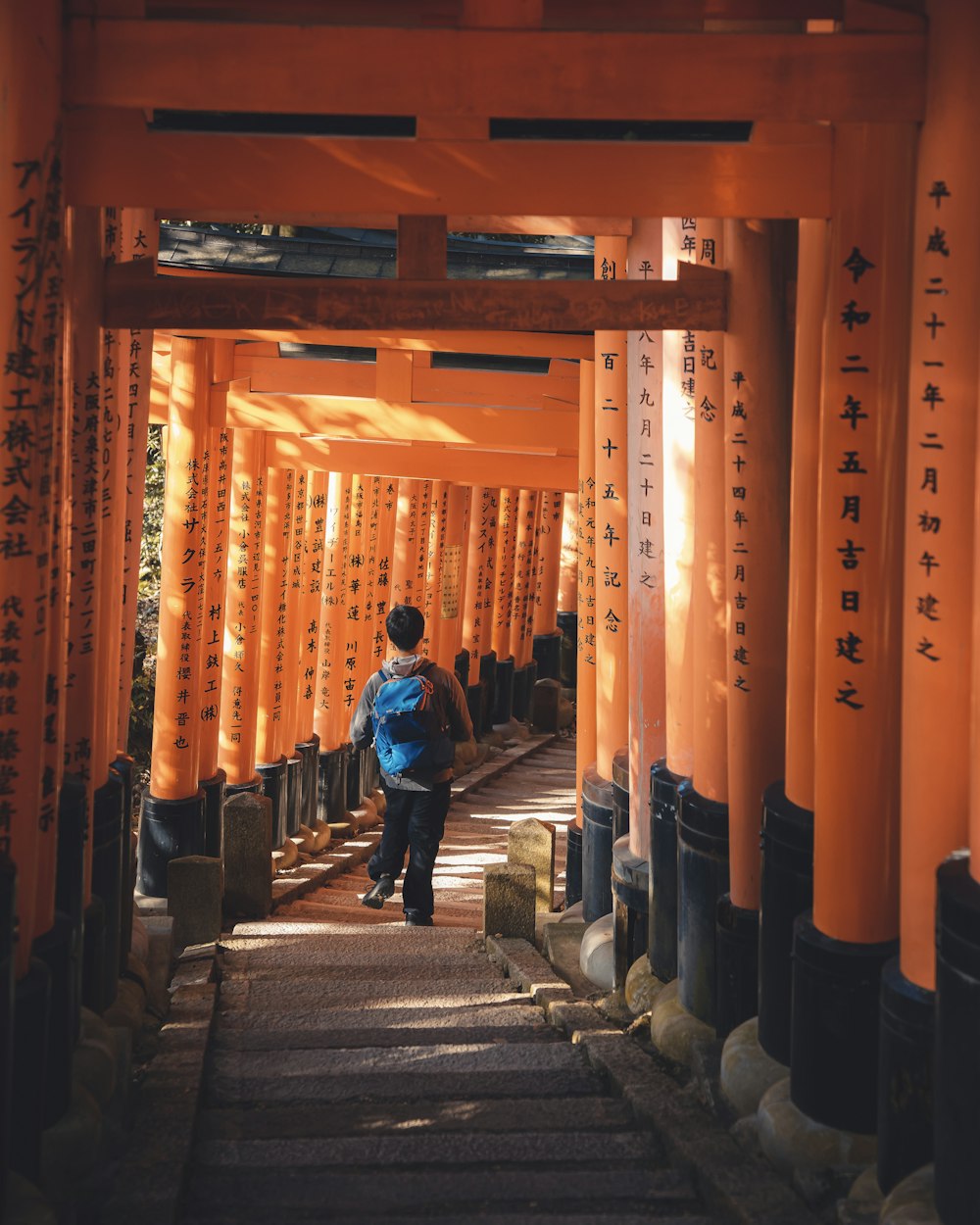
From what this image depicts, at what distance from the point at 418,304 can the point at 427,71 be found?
0.66 metres

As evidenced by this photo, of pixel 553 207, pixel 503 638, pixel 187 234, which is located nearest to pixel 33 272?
pixel 553 207

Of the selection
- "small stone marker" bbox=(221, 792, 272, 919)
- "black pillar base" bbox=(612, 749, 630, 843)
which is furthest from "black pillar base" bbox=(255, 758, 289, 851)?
"black pillar base" bbox=(612, 749, 630, 843)

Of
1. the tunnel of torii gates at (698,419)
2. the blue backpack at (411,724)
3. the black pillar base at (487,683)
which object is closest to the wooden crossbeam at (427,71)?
the tunnel of torii gates at (698,419)

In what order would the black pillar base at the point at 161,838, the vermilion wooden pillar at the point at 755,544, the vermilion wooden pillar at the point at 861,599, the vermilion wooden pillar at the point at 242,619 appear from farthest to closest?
the vermilion wooden pillar at the point at 242,619, the black pillar base at the point at 161,838, the vermilion wooden pillar at the point at 755,544, the vermilion wooden pillar at the point at 861,599

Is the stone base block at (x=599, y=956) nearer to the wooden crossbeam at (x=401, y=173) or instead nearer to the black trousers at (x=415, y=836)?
the black trousers at (x=415, y=836)

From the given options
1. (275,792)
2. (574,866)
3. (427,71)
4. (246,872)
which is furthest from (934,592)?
(275,792)

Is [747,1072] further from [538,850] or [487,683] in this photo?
[487,683]

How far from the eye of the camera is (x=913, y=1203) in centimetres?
326

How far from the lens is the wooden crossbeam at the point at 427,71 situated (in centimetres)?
385

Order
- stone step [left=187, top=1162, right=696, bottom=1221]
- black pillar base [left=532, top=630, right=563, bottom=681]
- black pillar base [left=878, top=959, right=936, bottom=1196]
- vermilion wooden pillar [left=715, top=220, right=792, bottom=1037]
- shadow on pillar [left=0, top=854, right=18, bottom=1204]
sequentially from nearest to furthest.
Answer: shadow on pillar [left=0, top=854, right=18, bottom=1204] < black pillar base [left=878, top=959, right=936, bottom=1196] < stone step [left=187, top=1162, right=696, bottom=1221] < vermilion wooden pillar [left=715, top=220, right=792, bottom=1037] < black pillar base [left=532, top=630, right=563, bottom=681]

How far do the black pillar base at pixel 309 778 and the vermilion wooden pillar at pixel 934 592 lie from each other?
9.27 meters

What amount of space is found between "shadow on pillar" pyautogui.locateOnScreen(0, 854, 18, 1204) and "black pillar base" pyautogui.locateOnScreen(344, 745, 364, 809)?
407 inches

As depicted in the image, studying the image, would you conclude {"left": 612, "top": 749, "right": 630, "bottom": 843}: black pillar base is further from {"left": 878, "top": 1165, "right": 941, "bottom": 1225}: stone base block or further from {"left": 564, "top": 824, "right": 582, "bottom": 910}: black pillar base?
{"left": 878, "top": 1165, "right": 941, "bottom": 1225}: stone base block

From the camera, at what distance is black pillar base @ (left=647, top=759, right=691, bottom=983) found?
543 centimetres
